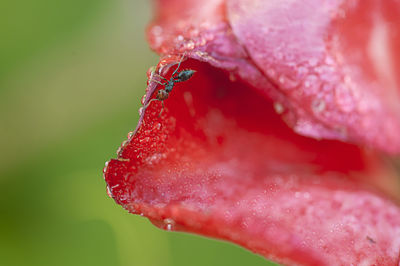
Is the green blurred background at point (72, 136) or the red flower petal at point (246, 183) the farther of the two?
the green blurred background at point (72, 136)

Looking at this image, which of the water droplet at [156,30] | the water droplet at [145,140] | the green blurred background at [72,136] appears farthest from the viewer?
the green blurred background at [72,136]

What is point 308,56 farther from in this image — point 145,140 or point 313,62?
point 145,140

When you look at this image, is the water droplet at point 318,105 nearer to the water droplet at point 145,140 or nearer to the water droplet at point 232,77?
the water droplet at point 232,77

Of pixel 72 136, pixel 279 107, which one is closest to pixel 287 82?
pixel 279 107

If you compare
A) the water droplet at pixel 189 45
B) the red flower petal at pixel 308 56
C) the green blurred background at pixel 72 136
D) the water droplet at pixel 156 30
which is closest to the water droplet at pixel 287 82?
the red flower petal at pixel 308 56

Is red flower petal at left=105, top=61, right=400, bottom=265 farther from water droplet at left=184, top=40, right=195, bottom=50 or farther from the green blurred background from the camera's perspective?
the green blurred background

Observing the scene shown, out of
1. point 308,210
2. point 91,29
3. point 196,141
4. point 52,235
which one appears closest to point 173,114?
point 196,141

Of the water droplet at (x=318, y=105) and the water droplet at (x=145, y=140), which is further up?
the water droplet at (x=145, y=140)
